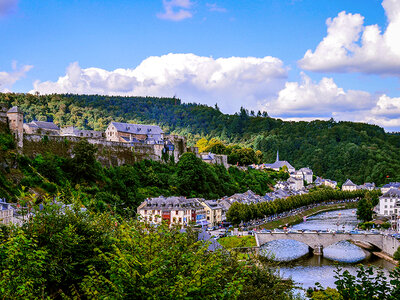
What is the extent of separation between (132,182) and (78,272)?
134ft

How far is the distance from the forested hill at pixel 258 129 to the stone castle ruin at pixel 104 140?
152 ft

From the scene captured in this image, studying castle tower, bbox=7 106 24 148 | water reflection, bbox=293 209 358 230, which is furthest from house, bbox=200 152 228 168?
castle tower, bbox=7 106 24 148

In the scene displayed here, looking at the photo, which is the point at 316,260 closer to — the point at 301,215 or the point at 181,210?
the point at 181,210

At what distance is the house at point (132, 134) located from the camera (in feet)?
207

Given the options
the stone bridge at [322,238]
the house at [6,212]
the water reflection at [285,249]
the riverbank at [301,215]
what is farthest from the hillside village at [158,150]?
the house at [6,212]

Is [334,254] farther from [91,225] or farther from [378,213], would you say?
[91,225]

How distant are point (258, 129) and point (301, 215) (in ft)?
338

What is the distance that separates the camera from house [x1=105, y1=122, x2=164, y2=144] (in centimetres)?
6297

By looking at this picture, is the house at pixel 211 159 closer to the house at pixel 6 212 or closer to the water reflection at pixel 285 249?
the water reflection at pixel 285 249

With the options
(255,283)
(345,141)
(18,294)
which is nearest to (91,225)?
(18,294)

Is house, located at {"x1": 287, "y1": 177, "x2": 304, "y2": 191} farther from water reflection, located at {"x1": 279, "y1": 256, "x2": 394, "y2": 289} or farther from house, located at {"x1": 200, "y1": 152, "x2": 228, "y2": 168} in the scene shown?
water reflection, located at {"x1": 279, "y1": 256, "x2": 394, "y2": 289}

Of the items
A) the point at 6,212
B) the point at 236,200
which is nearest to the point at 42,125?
the point at 6,212

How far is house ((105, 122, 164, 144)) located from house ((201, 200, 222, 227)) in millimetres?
13720

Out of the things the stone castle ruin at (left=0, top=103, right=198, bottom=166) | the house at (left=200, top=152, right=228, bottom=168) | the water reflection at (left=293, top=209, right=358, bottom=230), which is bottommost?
the water reflection at (left=293, top=209, right=358, bottom=230)
